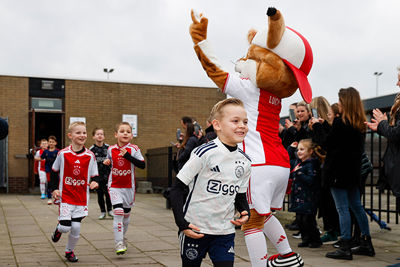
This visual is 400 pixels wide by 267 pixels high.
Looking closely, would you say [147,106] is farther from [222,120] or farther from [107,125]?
[222,120]

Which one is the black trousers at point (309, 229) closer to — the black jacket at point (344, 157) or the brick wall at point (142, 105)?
the black jacket at point (344, 157)

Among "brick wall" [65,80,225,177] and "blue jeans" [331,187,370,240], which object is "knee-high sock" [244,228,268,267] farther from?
"brick wall" [65,80,225,177]

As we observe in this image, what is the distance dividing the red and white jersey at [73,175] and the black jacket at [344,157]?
9.57 ft

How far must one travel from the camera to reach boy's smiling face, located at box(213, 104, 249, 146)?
332cm

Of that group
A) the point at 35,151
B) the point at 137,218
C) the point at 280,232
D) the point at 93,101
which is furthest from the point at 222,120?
the point at 93,101

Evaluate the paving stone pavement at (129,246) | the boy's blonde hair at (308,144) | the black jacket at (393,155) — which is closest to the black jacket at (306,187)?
the boy's blonde hair at (308,144)

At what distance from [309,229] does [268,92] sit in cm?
280

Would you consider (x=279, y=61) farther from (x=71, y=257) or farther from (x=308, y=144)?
(x=71, y=257)

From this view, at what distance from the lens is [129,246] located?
6527 millimetres

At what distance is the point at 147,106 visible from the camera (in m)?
19.9

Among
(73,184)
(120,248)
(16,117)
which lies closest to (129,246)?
(120,248)

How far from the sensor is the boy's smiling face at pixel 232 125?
3.32 meters

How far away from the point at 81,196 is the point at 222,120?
3.07 m

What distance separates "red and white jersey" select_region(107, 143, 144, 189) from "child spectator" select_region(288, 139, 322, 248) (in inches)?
84.9
